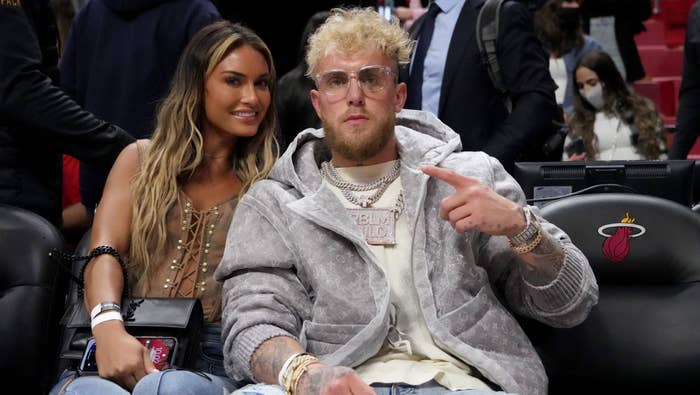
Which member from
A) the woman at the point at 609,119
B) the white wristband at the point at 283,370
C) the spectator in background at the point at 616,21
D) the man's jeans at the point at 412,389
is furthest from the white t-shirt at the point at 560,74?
the white wristband at the point at 283,370

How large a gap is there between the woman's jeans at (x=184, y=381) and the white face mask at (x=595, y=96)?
4644 millimetres

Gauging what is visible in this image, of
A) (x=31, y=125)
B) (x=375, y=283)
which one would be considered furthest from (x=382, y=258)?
(x=31, y=125)

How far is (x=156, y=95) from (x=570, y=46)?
4827mm

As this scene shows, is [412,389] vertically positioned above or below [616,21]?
above

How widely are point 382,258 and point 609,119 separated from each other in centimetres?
446

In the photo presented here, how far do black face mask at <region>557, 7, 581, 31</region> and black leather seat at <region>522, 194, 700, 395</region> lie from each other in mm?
5447

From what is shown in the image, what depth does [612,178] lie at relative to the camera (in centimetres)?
422

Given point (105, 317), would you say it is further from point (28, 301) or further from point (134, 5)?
point (134, 5)

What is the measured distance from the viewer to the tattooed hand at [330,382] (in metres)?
2.94

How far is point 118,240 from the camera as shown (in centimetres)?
374

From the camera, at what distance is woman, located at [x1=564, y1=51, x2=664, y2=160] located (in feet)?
24.0

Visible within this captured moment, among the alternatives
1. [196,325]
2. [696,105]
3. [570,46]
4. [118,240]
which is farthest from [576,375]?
[570,46]

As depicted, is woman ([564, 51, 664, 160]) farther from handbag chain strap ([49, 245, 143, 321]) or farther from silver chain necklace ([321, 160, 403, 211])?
handbag chain strap ([49, 245, 143, 321])

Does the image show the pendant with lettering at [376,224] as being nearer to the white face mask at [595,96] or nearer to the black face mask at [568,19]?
the white face mask at [595,96]
